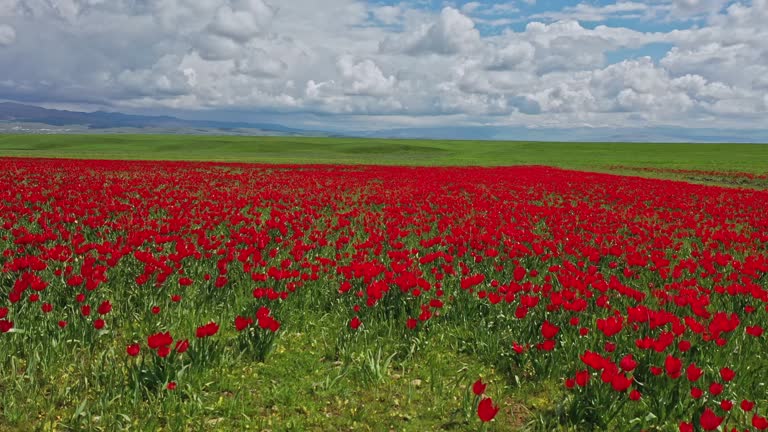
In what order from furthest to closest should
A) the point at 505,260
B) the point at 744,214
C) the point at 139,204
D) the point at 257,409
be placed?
the point at 744,214, the point at 139,204, the point at 505,260, the point at 257,409

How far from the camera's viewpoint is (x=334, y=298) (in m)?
7.94

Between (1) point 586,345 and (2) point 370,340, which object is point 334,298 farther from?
(1) point 586,345

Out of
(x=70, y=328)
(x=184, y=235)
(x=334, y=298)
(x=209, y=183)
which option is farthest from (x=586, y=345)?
(x=209, y=183)

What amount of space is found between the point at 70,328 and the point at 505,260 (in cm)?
735

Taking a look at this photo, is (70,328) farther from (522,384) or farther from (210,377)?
(522,384)

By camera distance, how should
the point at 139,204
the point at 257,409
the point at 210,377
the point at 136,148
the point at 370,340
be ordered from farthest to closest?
the point at 136,148
the point at 139,204
the point at 370,340
the point at 210,377
the point at 257,409

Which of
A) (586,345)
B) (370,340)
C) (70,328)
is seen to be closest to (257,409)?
(370,340)

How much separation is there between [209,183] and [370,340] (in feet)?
Result: 69.1

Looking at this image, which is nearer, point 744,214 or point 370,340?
point 370,340

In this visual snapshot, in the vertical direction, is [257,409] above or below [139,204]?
below

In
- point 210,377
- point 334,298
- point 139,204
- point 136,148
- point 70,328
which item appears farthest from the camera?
point 136,148

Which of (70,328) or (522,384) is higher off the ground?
(70,328)

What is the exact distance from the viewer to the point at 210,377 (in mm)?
5480


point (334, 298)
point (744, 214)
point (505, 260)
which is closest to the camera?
point (334, 298)
